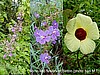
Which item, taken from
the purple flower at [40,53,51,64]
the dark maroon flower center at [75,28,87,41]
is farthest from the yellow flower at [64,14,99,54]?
the purple flower at [40,53,51,64]

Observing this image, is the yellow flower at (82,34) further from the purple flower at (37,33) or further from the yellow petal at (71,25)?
the purple flower at (37,33)

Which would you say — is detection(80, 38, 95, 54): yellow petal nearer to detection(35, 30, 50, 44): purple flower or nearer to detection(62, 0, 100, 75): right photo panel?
detection(62, 0, 100, 75): right photo panel

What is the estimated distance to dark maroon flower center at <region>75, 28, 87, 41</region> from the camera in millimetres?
1030

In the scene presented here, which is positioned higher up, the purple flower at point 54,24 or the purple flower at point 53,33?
the purple flower at point 54,24

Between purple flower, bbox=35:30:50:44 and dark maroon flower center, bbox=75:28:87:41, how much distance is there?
14 cm

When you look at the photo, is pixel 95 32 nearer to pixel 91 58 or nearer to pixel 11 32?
pixel 91 58

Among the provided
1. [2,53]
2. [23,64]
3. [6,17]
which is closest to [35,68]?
[23,64]

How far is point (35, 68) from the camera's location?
1.07 m

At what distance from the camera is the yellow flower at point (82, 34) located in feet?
3.34

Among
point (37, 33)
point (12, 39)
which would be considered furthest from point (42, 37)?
point (12, 39)

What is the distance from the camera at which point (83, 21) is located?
1017 mm

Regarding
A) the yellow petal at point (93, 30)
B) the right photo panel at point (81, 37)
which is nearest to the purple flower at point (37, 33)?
the right photo panel at point (81, 37)

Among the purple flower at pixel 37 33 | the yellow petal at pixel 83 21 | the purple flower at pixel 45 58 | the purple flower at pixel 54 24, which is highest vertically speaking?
the yellow petal at pixel 83 21

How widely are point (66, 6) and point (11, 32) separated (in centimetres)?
28
